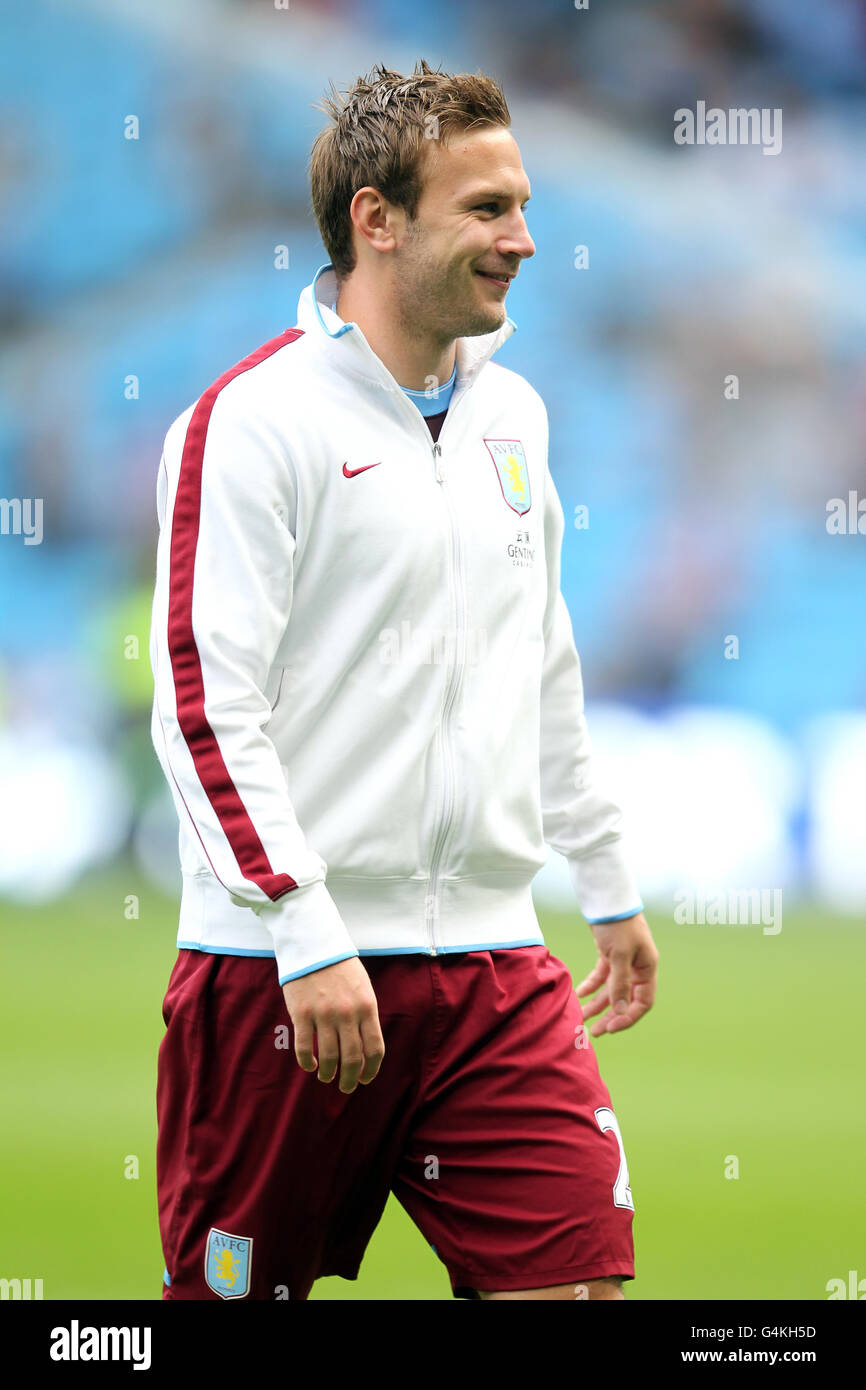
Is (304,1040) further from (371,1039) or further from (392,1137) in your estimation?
(392,1137)

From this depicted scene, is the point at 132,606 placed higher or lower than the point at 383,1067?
higher

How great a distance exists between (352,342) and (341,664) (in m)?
0.39

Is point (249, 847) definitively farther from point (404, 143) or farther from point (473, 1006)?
point (404, 143)

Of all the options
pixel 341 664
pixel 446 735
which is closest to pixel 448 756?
pixel 446 735

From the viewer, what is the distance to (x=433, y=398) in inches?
83.9

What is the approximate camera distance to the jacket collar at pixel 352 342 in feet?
6.70

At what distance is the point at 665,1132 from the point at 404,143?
3.45m

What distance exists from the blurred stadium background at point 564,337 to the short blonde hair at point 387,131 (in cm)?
751

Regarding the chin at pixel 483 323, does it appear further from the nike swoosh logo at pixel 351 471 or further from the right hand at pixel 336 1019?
the right hand at pixel 336 1019

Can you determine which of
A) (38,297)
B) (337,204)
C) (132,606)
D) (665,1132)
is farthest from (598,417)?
(337,204)

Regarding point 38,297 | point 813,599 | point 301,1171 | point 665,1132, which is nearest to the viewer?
point 301,1171

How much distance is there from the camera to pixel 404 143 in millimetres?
2059

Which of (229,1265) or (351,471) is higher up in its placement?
(351,471)

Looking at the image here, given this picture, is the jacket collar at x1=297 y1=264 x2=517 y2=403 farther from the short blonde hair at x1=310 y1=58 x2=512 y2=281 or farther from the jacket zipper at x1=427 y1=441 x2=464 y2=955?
the jacket zipper at x1=427 y1=441 x2=464 y2=955
